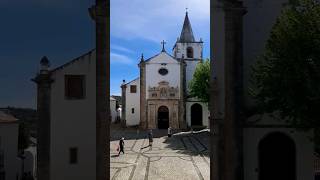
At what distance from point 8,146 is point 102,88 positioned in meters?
4.76

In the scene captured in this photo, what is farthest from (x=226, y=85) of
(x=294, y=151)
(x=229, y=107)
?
(x=294, y=151)

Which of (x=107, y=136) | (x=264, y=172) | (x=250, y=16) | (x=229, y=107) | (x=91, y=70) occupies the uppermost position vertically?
(x=250, y=16)

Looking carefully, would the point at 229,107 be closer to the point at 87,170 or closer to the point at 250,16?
the point at 250,16

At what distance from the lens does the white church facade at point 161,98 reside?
57.6 meters

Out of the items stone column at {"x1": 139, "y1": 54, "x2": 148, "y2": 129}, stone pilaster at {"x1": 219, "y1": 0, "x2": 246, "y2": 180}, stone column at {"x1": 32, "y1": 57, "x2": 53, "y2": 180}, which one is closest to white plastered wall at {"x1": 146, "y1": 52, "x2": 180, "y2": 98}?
stone column at {"x1": 139, "y1": 54, "x2": 148, "y2": 129}

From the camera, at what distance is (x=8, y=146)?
18.6m

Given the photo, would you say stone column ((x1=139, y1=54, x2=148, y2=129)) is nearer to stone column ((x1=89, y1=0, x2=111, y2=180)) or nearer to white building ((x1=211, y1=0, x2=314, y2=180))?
white building ((x1=211, y1=0, x2=314, y2=180))

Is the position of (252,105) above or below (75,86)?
below

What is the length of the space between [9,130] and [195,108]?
4242cm

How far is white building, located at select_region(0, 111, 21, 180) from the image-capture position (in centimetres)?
1803

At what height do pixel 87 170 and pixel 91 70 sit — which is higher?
pixel 91 70

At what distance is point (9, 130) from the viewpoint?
18.4 m

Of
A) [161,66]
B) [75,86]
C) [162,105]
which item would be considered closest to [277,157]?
[75,86]

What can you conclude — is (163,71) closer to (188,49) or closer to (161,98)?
(161,98)
